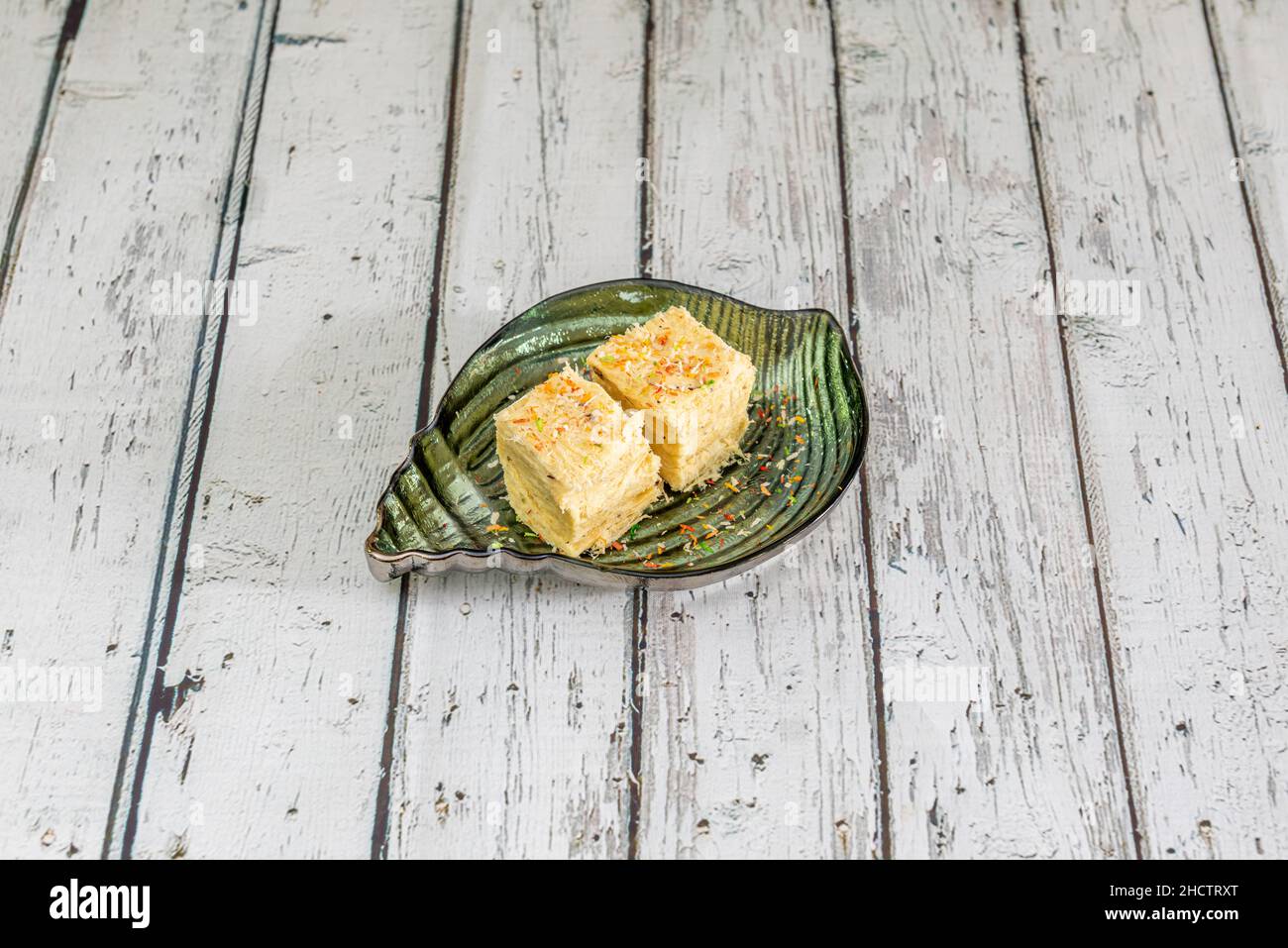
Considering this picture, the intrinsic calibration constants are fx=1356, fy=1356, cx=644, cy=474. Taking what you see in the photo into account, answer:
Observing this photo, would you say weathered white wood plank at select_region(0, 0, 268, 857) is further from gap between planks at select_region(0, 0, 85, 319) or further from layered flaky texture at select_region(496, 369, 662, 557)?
layered flaky texture at select_region(496, 369, 662, 557)

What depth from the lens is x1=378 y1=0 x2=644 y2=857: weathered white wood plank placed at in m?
1.63

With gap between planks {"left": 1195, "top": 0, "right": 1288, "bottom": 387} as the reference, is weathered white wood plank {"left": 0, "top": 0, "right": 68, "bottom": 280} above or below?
above

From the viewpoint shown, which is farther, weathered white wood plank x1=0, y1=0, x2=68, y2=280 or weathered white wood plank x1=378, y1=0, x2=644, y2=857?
weathered white wood plank x1=0, y1=0, x2=68, y2=280

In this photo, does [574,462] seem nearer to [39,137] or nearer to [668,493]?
[668,493]

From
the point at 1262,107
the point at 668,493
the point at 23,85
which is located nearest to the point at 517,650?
the point at 668,493

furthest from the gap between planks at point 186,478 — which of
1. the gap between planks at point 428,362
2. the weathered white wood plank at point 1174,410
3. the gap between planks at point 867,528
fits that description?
the weathered white wood plank at point 1174,410

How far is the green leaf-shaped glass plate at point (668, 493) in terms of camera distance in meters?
1.67

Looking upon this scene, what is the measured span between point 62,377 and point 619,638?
2.98 ft

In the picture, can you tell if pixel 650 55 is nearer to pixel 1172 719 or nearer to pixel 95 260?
pixel 95 260

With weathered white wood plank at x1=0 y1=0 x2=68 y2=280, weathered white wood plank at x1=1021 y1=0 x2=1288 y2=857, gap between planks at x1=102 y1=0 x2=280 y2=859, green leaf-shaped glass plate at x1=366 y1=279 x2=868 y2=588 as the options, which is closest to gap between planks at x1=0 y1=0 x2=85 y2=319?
weathered white wood plank at x1=0 y1=0 x2=68 y2=280

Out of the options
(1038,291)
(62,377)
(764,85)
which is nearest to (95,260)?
(62,377)

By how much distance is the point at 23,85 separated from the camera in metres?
2.25

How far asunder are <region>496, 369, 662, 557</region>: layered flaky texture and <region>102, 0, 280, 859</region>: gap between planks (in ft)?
1.55

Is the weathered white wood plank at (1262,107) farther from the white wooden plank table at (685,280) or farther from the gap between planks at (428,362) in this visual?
the gap between planks at (428,362)
